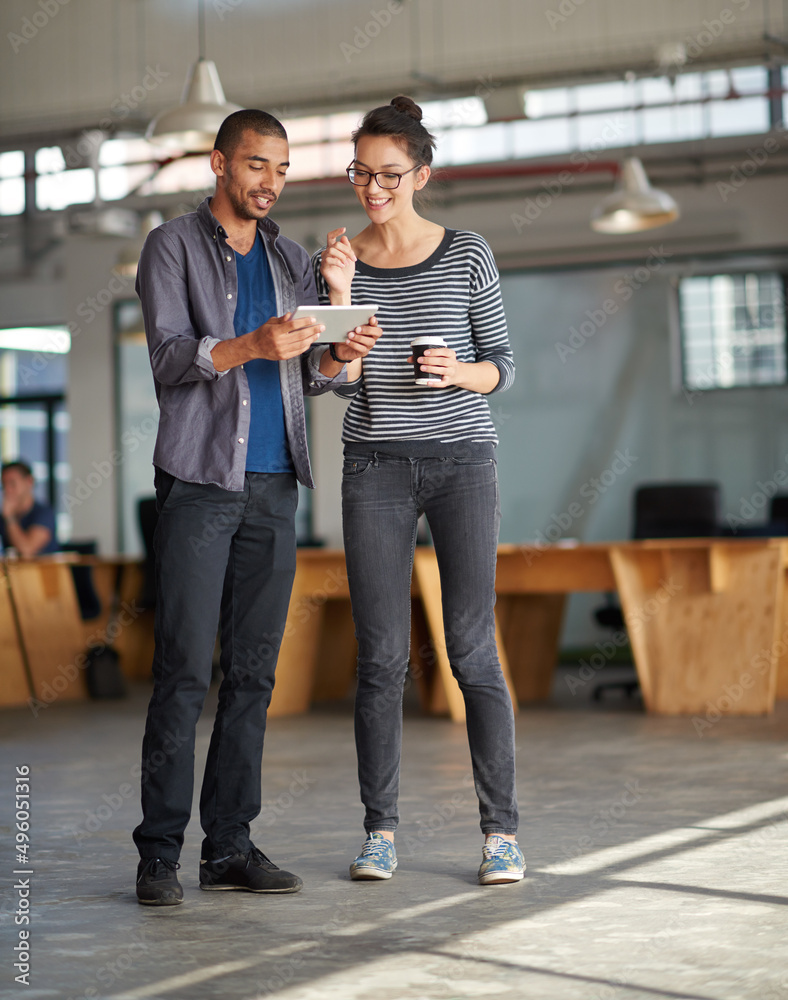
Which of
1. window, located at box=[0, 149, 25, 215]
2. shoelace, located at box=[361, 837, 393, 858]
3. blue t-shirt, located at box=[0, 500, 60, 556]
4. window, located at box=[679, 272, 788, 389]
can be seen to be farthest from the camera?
window, located at box=[0, 149, 25, 215]

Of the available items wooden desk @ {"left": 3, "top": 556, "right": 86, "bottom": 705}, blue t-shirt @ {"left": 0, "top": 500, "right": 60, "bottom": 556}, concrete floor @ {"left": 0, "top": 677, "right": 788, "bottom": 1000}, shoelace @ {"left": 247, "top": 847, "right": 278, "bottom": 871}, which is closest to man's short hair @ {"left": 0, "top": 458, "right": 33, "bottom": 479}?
blue t-shirt @ {"left": 0, "top": 500, "right": 60, "bottom": 556}

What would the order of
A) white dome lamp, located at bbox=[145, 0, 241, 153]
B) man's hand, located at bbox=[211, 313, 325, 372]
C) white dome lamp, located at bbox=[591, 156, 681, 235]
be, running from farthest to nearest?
white dome lamp, located at bbox=[591, 156, 681, 235], white dome lamp, located at bbox=[145, 0, 241, 153], man's hand, located at bbox=[211, 313, 325, 372]

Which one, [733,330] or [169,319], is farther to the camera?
[733,330]

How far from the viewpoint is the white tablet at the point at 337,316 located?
216cm

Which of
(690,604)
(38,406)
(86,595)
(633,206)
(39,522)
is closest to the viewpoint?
(690,604)

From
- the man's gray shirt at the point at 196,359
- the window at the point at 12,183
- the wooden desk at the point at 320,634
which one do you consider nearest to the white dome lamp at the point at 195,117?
the wooden desk at the point at 320,634

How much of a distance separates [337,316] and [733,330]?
24.1 ft

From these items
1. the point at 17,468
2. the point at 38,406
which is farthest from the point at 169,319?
the point at 38,406

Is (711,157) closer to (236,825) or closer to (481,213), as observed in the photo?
(481,213)

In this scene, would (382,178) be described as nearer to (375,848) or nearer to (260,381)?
(260,381)

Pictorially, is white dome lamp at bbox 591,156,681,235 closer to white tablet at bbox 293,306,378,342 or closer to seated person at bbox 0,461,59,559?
seated person at bbox 0,461,59,559

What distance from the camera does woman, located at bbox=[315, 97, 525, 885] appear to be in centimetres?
246

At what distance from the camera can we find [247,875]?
2.40 metres

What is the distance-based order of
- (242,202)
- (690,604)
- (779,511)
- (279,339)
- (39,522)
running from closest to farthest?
1. (279,339)
2. (242,202)
3. (690,604)
4. (39,522)
5. (779,511)
